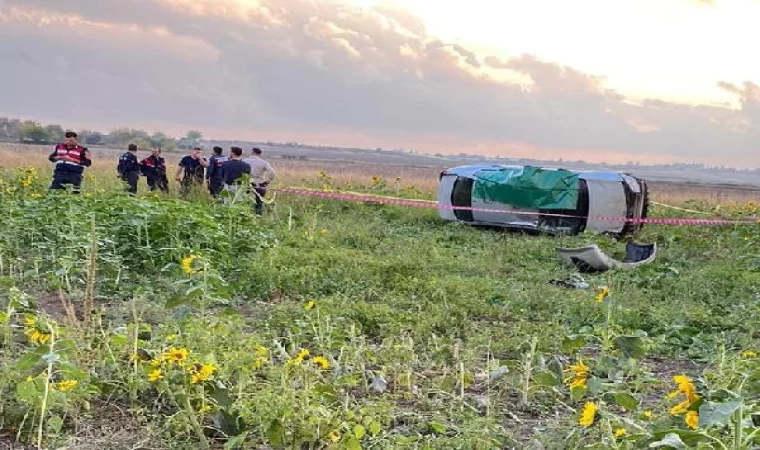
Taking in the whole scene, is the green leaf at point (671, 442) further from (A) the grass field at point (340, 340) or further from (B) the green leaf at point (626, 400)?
(B) the green leaf at point (626, 400)

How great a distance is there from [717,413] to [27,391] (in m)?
2.37

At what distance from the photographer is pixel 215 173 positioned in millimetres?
13836

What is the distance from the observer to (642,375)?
3879 mm

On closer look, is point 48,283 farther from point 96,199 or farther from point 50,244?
point 96,199

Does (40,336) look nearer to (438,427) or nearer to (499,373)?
(438,427)

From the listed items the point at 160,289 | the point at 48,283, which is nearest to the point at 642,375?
the point at 160,289

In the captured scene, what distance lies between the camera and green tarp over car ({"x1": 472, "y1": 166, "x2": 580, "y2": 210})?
40.7 ft

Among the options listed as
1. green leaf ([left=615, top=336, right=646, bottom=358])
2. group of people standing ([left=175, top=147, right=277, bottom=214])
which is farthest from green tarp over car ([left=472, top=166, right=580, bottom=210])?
green leaf ([left=615, top=336, right=646, bottom=358])

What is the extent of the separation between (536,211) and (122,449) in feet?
34.1

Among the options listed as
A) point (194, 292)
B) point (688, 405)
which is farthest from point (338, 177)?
point (688, 405)

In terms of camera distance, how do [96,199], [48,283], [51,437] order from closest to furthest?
[51,437]
[48,283]
[96,199]

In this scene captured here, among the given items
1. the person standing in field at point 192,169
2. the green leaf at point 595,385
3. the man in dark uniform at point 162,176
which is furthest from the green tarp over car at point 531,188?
the green leaf at point 595,385

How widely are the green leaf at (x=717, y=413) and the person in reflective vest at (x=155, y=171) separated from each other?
1438 centimetres

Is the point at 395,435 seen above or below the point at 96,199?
below
